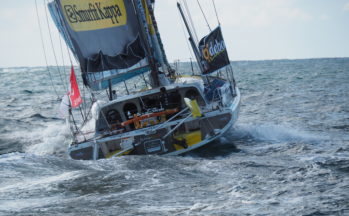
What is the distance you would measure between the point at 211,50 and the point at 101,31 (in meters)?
3.24

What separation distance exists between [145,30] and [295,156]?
244 inches

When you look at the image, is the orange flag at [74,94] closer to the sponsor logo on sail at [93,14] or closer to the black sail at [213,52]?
the sponsor logo on sail at [93,14]

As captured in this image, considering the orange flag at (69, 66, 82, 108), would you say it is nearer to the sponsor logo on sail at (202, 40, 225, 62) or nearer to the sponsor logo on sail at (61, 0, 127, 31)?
the sponsor logo on sail at (61, 0, 127, 31)

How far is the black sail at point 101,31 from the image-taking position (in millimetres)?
12414

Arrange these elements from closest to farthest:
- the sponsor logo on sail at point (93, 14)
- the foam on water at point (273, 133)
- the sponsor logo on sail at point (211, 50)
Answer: the foam on water at point (273, 133), the sponsor logo on sail at point (211, 50), the sponsor logo on sail at point (93, 14)

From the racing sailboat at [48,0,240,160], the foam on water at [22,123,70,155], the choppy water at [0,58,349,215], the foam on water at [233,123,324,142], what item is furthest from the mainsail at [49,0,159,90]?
the foam on water at [233,123,324,142]

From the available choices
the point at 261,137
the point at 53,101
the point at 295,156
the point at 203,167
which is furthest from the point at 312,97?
the point at 53,101

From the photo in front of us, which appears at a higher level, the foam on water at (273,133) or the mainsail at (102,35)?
the mainsail at (102,35)

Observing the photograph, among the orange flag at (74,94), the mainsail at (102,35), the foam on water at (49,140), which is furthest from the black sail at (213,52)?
the foam on water at (49,140)

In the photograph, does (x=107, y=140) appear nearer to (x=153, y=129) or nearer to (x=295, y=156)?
(x=153, y=129)

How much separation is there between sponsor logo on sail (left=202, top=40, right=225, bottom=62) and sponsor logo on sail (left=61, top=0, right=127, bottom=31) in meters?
2.57

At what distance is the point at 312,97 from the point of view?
20641 millimetres

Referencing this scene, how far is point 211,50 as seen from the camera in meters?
12.2

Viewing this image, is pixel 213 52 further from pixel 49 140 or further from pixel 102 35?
pixel 49 140
